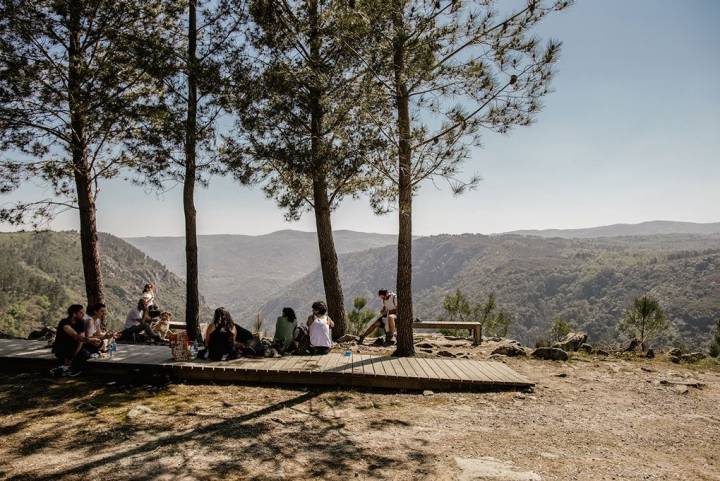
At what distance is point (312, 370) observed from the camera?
7.11 metres

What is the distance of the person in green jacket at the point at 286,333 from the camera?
837 centimetres

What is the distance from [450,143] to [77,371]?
24.0 ft

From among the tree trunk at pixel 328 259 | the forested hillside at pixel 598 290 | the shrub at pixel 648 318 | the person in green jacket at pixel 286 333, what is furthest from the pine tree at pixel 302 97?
the forested hillside at pixel 598 290

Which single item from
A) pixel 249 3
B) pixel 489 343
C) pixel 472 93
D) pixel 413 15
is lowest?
pixel 489 343

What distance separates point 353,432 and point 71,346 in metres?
4.99

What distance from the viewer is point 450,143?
8.41 meters

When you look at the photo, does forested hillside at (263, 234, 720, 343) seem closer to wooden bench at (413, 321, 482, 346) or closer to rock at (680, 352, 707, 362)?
rock at (680, 352, 707, 362)

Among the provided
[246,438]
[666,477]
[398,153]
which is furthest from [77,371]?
[666,477]

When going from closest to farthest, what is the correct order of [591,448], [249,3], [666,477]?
[666,477]
[591,448]
[249,3]

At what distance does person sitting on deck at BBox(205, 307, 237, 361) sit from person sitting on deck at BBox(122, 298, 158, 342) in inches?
134

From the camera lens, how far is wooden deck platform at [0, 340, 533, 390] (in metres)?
7.00

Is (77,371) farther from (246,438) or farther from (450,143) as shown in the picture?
(450,143)

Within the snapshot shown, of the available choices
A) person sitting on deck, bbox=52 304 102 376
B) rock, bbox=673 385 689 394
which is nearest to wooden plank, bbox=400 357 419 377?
rock, bbox=673 385 689 394

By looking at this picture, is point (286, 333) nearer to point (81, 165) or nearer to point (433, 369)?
point (433, 369)
